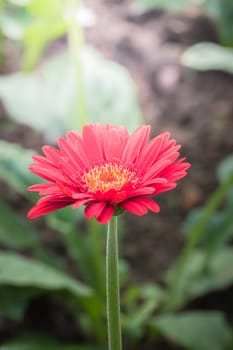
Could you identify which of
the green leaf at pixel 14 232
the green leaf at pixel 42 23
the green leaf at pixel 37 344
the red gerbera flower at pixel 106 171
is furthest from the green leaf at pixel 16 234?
the red gerbera flower at pixel 106 171

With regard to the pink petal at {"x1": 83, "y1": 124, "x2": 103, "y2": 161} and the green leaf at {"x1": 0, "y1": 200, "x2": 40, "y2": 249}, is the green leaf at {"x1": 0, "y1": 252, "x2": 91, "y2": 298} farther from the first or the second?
the pink petal at {"x1": 83, "y1": 124, "x2": 103, "y2": 161}

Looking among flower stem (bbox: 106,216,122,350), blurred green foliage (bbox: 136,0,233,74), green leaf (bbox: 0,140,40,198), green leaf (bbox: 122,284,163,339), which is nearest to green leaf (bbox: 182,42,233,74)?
blurred green foliage (bbox: 136,0,233,74)

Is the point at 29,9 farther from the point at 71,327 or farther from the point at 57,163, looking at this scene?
the point at 57,163

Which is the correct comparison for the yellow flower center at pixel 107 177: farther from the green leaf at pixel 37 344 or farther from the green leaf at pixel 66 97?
the green leaf at pixel 66 97

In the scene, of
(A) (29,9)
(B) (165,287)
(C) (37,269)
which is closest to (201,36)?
(A) (29,9)

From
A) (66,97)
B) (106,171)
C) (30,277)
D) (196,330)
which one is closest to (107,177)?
(106,171)

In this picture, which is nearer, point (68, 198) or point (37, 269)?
point (68, 198)

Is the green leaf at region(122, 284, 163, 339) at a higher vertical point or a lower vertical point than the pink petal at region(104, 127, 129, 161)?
higher
